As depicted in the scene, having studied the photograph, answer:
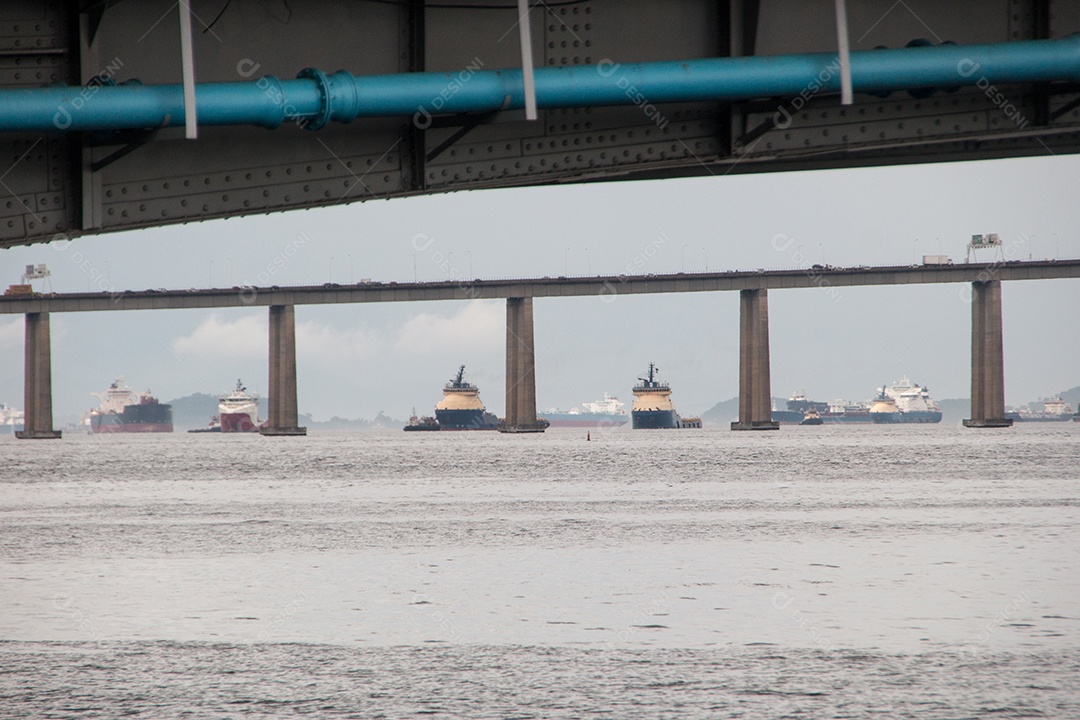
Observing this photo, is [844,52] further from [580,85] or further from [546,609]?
[546,609]

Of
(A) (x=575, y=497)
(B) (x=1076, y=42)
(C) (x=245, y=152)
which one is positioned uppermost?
(B) (x=1076, y=42)

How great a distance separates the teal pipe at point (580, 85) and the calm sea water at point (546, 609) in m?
6.00

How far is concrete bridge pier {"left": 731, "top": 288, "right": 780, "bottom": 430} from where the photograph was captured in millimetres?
127125

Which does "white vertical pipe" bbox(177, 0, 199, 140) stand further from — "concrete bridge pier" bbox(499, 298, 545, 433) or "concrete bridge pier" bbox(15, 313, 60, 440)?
"concrete bridge pier" bbox(15, 313, 60, 440)

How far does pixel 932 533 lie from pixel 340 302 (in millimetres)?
104478

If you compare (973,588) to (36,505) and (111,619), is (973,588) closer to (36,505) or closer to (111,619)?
A: (111,619)

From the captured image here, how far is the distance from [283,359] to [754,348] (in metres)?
46.1

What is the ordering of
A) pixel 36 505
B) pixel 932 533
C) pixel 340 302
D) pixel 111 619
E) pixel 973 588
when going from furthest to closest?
pixel 340 302 → pixel 36 505 → pixel 932 533 → pixel 973 588 → pixel 111 619

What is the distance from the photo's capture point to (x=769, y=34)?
15039 millimetres

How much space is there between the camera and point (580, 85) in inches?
560

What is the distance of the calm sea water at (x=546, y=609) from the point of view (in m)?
13.0

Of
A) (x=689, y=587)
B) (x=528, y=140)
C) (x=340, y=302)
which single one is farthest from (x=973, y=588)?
(x=340, y=302)

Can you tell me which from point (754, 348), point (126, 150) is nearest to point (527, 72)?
point (126, 150)

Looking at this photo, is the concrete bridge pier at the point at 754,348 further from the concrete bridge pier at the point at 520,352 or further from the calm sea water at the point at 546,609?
the calm sea water at the point at 546,609
